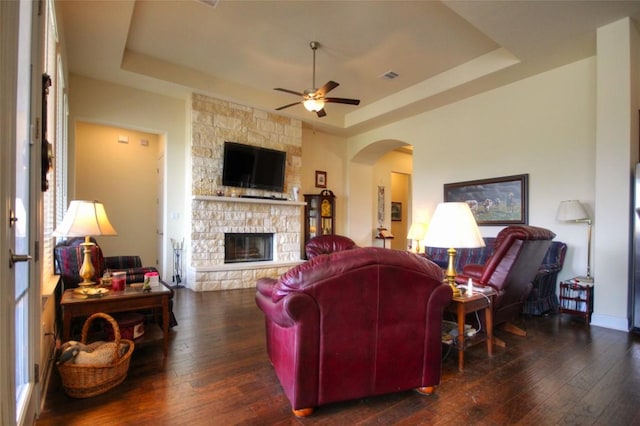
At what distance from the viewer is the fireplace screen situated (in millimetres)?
5812

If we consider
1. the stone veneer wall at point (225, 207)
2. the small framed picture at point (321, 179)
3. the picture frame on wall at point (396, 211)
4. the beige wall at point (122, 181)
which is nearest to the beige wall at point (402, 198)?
the picture frame on wall at point (396, 211)

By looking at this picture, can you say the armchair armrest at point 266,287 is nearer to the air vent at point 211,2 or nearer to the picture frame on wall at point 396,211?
the air vent at point 211,2

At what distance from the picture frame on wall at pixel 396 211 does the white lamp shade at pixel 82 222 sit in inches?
315

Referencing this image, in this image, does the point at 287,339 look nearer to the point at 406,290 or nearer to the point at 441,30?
the point at 406,290

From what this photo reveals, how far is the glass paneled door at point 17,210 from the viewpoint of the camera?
1.13m

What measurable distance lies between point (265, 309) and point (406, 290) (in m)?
0.90

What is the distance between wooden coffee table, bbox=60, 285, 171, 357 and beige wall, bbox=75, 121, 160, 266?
394 centimetres

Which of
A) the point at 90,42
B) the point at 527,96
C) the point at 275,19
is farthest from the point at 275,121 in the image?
the point at 527,96

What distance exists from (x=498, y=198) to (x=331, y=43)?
342cm

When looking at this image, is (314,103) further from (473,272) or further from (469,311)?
(469,311)

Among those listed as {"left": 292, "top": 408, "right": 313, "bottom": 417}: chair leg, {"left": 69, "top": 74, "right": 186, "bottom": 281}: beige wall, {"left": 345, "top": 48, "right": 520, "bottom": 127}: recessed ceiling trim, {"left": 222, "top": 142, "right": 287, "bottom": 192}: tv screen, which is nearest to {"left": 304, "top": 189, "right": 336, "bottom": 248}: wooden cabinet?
{"left": 222, "top": 142, "right": 287, "bottom": 192}: tv screen

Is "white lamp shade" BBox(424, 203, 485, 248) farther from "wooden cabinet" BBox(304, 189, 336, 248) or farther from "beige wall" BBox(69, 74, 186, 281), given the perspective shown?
"wooden cabinet" BBox(304, 189, 336, 248)

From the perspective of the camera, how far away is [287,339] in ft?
6.10

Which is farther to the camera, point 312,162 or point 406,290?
point 312,162
